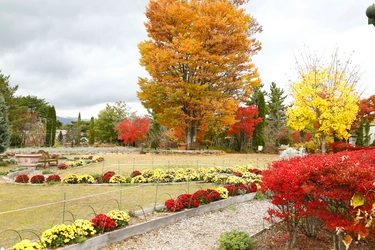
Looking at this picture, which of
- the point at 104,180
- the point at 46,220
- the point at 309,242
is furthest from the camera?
the point at 104,180

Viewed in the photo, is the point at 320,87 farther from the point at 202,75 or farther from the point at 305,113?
the point at 202,75

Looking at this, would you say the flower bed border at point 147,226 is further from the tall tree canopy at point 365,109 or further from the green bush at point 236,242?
the tall tree canopy at point 365,109

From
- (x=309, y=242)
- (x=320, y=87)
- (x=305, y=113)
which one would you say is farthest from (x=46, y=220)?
(x=320, y=87)

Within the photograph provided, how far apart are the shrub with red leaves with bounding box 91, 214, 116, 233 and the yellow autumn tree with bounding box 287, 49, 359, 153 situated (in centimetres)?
1409

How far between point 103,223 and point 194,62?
1877 centimetres

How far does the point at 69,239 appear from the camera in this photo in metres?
4.49

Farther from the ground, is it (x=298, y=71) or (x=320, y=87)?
(x=298, y=71)

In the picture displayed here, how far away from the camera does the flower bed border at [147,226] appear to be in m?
4.69

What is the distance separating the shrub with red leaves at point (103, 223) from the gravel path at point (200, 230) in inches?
11.4

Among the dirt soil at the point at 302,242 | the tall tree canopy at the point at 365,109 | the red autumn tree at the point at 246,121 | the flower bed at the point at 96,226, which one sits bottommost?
the dirt soil at the point at 302,242

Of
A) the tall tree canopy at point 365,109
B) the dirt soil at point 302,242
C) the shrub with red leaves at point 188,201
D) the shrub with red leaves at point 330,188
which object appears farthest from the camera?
the tall tree canopy at point 365,109

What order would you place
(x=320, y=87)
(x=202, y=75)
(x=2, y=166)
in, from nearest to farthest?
(x=2, y=166) < (x=320, y=87) < (x=202, y=75)

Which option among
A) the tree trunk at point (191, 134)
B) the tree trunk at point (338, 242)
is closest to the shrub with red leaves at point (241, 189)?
the tree trunk at point (338, 242)

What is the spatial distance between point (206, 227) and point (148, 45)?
807 inches
